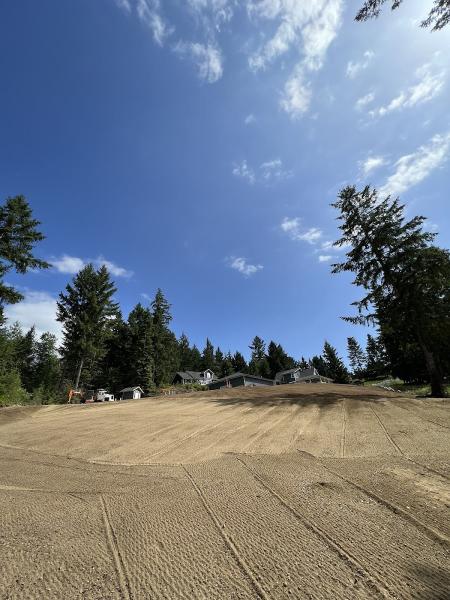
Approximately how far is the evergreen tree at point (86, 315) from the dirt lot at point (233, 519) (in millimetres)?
31423

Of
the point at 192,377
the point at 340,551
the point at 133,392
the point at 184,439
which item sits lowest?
the point at 340,551

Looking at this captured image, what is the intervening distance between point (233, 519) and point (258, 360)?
319ft

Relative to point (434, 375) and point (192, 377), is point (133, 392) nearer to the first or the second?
point (192, 377)

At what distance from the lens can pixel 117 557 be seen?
264cm

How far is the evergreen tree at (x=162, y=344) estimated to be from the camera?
5759 centimetres

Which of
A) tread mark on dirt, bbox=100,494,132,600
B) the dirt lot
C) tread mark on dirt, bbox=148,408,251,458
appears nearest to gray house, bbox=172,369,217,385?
tread mark on dirt, bbox=148,408,251,458

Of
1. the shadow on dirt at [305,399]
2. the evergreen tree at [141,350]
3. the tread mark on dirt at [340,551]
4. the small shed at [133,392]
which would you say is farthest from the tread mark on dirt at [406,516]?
the evergreen tree at [141,350]

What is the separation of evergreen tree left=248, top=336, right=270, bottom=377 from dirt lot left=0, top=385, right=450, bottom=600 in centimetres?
7959

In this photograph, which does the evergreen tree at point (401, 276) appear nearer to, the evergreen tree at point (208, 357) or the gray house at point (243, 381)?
the gray house at point (243, 381)

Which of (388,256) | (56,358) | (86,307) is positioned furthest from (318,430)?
(56,358)

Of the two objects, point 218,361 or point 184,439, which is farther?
point 218,361

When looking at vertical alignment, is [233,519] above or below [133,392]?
below

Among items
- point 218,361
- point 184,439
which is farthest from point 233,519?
point 218,361

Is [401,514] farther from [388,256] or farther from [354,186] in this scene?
[354,186]
